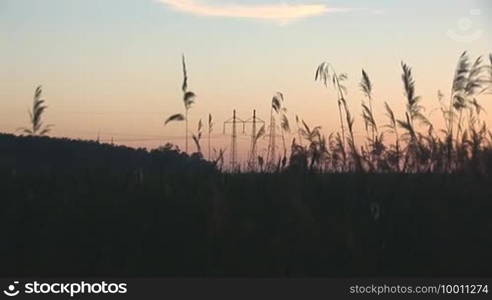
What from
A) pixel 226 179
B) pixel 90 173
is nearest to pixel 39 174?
pixel 90 173

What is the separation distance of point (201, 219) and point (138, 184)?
113 cm

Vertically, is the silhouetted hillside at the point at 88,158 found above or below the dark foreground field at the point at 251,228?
above

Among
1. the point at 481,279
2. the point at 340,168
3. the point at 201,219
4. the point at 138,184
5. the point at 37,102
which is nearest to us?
the point at 481,279

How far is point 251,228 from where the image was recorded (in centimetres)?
652

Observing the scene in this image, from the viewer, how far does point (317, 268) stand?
6254mm

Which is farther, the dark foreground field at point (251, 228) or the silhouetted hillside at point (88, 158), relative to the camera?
the silhouetted hillside at point (88, 158)

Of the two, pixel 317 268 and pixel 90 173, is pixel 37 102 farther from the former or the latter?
pixel 317 268

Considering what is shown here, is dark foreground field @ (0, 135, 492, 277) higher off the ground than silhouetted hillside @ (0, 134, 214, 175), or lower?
lower

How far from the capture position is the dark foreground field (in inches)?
249

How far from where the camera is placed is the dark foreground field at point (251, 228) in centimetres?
631

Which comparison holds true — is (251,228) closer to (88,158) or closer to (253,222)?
(253,222)

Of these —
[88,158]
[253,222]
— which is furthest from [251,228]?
[88,158]

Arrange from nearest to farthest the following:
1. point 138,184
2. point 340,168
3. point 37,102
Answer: point 138,184
point 340,168
point 37,102

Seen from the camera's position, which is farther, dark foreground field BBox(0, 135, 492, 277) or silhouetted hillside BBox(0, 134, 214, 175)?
silhouetted hillside BBox(0, 134, 214, 175)
